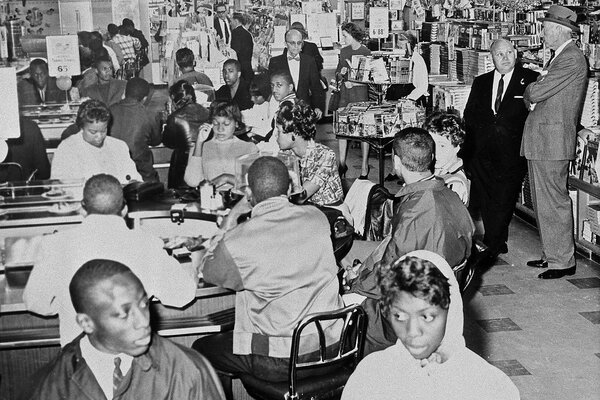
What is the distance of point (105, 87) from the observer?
469 centimetres

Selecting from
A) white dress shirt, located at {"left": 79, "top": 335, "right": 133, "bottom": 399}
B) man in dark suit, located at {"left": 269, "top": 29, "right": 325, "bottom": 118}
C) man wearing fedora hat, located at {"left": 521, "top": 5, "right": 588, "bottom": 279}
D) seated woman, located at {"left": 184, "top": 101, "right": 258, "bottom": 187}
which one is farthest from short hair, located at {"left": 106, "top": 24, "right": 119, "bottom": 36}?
man in dark suit, located at {"left": 269, "top": 29, "right": 325, "bottom": 118}

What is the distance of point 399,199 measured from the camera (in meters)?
4.60

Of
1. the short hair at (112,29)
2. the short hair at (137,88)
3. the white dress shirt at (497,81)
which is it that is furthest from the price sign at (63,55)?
the white dress shirt at (497,81)

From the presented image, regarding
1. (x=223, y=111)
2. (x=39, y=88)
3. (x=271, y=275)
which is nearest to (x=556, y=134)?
(x=223, y=111)

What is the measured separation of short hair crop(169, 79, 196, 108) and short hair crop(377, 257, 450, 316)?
2.96 m

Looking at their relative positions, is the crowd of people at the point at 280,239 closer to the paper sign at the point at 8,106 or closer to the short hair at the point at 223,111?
the short hair at the point at 223,111

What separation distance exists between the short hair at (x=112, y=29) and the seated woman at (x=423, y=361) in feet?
8.55

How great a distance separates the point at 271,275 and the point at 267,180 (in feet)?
1.36

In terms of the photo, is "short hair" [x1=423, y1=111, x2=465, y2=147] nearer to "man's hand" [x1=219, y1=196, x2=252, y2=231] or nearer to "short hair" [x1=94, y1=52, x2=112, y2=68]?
"man's hand" [x1=219, y1=196, x2=252, y2=231]

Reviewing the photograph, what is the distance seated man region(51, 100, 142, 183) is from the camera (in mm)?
4273

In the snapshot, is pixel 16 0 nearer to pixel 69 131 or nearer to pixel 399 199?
pixel 69 131

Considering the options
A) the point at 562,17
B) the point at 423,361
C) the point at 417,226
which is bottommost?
the point at 423,361

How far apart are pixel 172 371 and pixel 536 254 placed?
17.0 feet

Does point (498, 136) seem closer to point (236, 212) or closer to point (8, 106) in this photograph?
point (236, 212)
